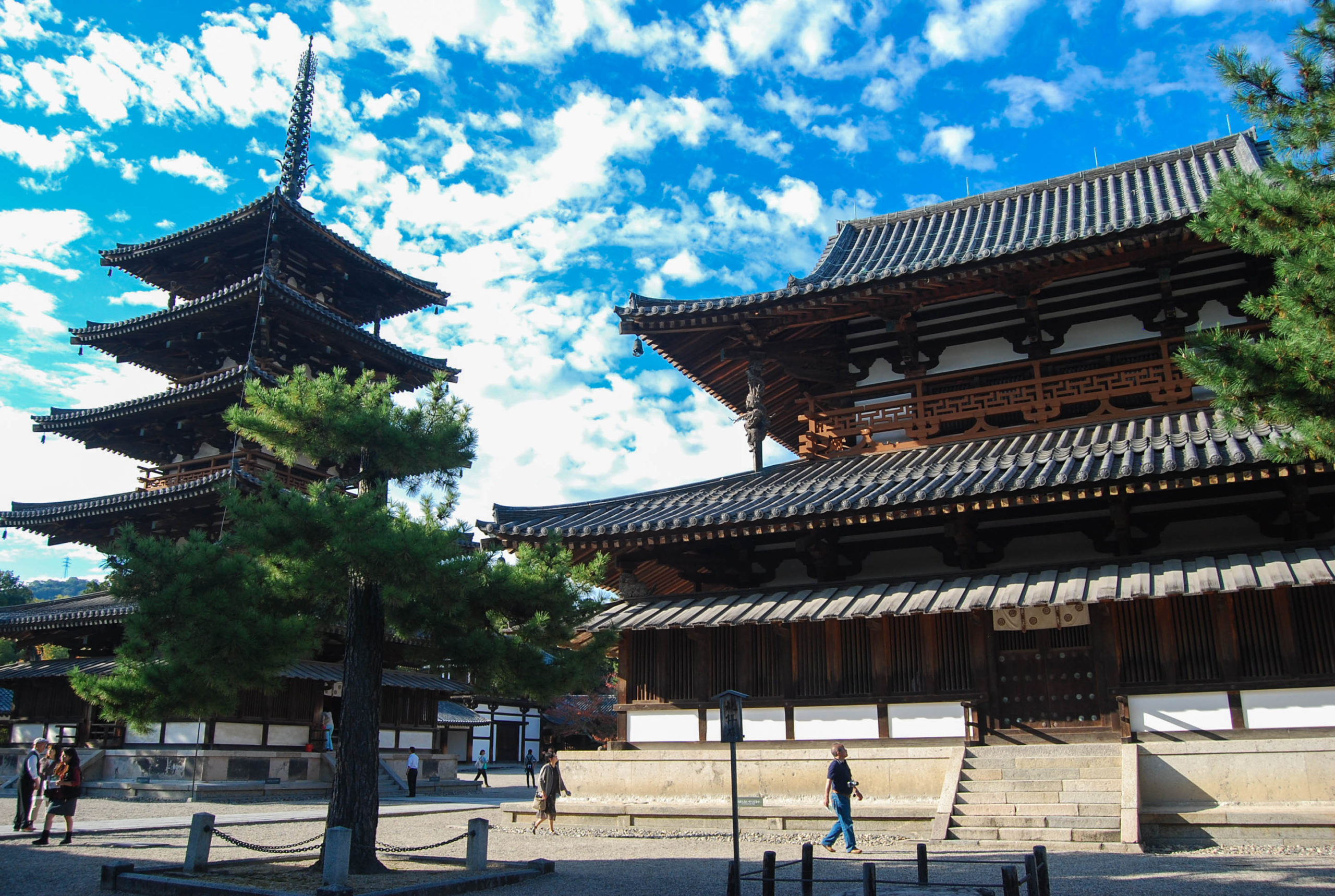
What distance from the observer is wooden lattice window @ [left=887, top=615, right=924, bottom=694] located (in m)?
13.6

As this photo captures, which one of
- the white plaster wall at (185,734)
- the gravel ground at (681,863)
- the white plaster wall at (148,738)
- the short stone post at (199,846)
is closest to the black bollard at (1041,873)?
the gravel ground at (681,863)

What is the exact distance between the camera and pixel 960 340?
53.3ft

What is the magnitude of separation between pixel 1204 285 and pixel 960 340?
375 cm

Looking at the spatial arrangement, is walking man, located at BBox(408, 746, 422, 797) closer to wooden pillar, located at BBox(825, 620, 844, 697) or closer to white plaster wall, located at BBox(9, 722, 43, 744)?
white plaster wall, located at BBox(9, 722, 43, 744)

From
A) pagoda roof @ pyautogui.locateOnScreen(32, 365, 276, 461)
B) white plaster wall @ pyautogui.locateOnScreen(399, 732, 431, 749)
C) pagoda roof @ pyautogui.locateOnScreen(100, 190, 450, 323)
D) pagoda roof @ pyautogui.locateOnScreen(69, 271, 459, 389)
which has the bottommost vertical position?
white plaster wall @ pyautogui.locateOnScreen(399, 732, 431, 749)

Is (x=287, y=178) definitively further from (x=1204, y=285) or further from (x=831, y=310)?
(x=1204, y=285)

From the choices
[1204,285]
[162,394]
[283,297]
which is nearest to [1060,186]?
[1204,285]

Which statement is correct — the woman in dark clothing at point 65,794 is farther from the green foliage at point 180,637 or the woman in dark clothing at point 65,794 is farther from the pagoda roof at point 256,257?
the pagoda roof at point 256,257

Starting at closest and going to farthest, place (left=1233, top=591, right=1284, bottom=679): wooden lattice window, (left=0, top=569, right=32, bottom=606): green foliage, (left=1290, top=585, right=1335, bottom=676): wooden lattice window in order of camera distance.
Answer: (left=1290, top=585, right=1335, bottom=676): wooden lattice window → (left=1233, top=591, right=1284, bottom=679): wooden lattice window → (left=0, top=569, right=32, bottom=606): green foliage

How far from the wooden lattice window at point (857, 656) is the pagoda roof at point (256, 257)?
94.6 feet

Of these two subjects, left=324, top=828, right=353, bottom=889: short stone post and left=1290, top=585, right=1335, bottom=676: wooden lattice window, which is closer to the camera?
left=324, top=828, right=353, bottom=889: short stone post

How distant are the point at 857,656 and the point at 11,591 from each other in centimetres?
7990

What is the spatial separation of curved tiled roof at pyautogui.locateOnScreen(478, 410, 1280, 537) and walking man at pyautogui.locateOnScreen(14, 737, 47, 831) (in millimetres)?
8311

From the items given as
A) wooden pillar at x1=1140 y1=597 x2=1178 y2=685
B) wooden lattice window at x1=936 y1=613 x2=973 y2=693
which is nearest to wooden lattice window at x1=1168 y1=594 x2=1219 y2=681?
wooden pillar at x1=1140 y1=597 x2=1178 y2=685
